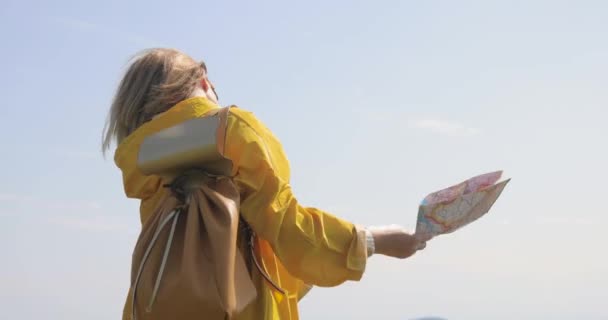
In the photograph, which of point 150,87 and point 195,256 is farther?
point 150,87

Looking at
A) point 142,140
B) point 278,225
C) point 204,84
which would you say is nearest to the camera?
point 278,225

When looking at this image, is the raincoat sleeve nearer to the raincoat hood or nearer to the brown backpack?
the brown backpack

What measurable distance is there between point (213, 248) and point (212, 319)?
0.98 ft

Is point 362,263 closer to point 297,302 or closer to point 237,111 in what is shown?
point 297,302

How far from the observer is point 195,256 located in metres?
4.54

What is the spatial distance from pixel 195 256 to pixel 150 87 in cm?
98

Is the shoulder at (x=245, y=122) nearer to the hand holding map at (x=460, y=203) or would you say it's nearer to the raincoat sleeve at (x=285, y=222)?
the raincoat sleeve at (x=285, y=222)

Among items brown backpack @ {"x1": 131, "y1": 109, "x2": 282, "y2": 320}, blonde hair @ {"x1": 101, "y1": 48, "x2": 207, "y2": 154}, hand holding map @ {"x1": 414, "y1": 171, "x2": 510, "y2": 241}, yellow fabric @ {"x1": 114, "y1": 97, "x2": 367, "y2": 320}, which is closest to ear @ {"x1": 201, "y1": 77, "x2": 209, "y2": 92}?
blonde hair @ {"x1": 101, "y1": 48, "x2": 207, "y2": 154}

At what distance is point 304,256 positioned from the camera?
4.71 m

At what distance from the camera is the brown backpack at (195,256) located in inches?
176

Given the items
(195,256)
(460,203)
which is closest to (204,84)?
(195,256)

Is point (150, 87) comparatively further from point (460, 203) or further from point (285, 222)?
point (460, 203)

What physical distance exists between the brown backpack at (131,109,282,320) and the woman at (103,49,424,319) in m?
0.12

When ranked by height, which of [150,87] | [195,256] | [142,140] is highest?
[150,87]
